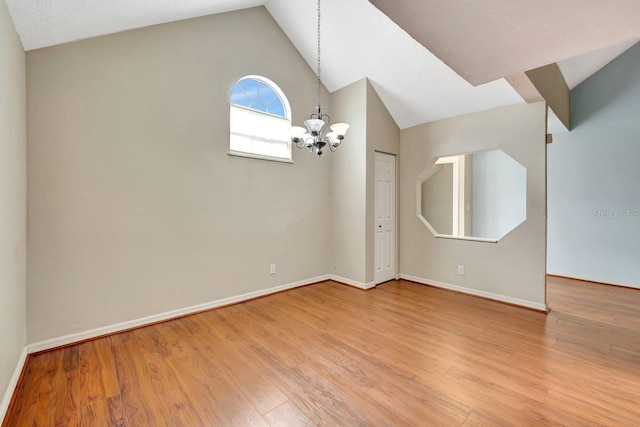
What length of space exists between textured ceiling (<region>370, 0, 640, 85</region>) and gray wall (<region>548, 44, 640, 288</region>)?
4.28 metres

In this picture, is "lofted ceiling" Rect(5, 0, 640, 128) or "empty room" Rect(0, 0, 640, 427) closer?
"lofted ceiling" Rect(5, 0, 640, 128)

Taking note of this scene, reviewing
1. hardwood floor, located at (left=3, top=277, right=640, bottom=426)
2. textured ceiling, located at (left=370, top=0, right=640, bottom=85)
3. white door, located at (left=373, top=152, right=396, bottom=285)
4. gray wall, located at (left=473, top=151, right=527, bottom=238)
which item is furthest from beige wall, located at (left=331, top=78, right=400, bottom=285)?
gray wall, located at (left=473, top=151, right=527, bottom=238)

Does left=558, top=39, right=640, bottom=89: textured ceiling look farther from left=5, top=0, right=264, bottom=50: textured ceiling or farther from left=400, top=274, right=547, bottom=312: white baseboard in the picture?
left=5, top=0, right=264, bottom=50: textured ceiling

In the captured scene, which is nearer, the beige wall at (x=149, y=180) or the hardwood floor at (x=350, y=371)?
the hardwood floor at (x=350, y=371)

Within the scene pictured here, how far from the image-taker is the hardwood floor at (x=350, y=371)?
65.9 inches

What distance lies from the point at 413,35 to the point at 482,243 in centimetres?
328

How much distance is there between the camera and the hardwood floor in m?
1.67

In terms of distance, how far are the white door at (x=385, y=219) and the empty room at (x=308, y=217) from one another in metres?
0.04

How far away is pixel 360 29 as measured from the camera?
3441 mm

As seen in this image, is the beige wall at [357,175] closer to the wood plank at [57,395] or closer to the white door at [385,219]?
the white door at [385,219]

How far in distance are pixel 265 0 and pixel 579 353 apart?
529 centimetres

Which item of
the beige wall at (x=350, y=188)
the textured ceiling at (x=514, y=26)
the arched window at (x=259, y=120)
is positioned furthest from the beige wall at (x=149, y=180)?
the textured ceiling at (x=514, y=26)

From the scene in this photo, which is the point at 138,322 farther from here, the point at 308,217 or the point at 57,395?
the point at 308,217

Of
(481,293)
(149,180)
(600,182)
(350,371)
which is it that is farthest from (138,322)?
(600,182)
